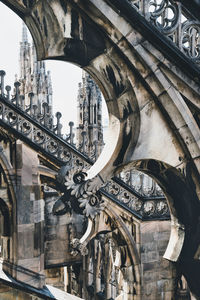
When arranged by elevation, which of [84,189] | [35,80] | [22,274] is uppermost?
[35,80]

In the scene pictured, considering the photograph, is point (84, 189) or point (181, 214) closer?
point (84, 189)

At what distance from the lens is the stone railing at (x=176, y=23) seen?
256 centimetres

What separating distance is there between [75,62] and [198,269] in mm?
1400

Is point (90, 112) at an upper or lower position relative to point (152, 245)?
upper

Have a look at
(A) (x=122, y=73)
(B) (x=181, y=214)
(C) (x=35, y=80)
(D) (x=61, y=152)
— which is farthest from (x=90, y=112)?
(A) (x=122, y=73)

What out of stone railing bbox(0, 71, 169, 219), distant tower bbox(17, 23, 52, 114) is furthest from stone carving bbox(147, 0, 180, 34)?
distant tower bbox(17, 23, 52, 114)

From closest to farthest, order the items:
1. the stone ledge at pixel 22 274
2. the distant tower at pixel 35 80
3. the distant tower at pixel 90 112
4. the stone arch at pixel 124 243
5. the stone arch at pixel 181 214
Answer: the stone arch at pixel 181 214
the stone ledge at pixel 22 274
the stone arch at pixel 124 243
the distant tower at pixel 90 112
the distant tower at pixel 35 80

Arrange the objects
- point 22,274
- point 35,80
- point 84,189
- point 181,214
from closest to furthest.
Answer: point 84,189 → point 181,214 → point 22,274 → point 35,80

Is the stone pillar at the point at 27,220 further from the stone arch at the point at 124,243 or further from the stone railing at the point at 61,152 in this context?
the stone arch at the point at 124,243

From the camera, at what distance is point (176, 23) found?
2.65m

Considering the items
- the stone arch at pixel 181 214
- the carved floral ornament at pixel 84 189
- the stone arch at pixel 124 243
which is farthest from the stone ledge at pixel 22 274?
the carved floral ornament at pixel 84 189

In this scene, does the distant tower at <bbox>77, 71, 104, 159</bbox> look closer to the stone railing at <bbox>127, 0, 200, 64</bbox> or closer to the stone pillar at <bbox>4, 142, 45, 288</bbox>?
the stone pillar at <bbox>4, 142, 45, 288</bbox>

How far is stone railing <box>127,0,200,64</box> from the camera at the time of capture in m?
2.56

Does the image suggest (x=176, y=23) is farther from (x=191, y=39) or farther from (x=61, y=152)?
(x=61, y=152)
